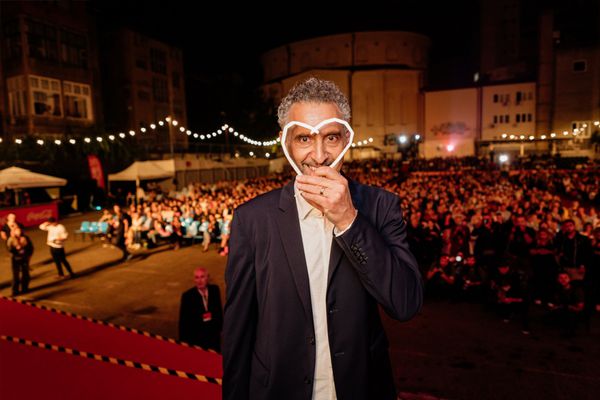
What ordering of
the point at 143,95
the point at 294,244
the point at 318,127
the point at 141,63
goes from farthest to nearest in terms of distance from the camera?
1. the point at 143,95
2. the point at 141,63
3. the point at 294,244
4. the point at 318,127

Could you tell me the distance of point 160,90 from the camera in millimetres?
38188

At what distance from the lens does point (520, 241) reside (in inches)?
376

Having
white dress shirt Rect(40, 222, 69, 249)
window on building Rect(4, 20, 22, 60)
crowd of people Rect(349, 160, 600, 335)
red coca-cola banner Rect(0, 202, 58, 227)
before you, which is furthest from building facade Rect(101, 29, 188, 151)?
crowd of people Rect(349, 160, 600, 335)

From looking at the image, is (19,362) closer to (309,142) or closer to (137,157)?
(309,142)

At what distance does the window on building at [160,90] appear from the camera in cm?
3753

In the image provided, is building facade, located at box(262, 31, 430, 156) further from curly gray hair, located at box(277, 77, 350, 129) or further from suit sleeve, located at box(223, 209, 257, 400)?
suit sleeve, located at box(223, 209, 257, 400)

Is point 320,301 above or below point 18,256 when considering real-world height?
above

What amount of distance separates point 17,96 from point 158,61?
14.6 m

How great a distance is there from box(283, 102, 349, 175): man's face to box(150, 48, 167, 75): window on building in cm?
3990

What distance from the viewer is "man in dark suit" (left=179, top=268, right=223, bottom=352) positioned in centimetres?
516

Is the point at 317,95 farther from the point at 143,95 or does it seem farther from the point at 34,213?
the point at 143,95

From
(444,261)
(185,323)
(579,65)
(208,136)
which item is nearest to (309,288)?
(185,323)

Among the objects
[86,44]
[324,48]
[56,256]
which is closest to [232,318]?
[56,256]

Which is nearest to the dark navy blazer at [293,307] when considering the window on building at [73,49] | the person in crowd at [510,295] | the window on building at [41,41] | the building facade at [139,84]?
the person in crowd at [510,295]
